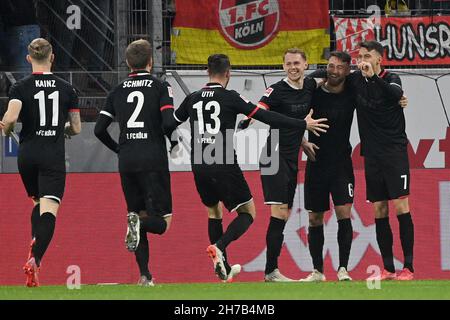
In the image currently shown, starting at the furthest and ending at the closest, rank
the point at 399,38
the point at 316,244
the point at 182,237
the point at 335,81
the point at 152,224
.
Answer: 1. the point at 399,38
2. the point at 182,237
3. the point at 316,244
4. the point at 335,81
5. the point at 152,224

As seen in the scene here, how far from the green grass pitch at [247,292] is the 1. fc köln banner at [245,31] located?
19.2 feet

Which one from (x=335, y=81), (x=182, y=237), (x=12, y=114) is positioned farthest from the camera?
(x=182, y=237)

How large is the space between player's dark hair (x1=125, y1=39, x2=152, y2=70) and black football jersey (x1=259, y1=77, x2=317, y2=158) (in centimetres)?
148

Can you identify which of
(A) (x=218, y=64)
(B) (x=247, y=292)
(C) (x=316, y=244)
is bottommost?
(B) (x=247, y=292)

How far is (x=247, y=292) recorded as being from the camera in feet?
32.9

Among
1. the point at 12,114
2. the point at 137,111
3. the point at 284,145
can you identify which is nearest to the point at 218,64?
the point at 137,111

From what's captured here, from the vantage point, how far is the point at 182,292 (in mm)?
10164

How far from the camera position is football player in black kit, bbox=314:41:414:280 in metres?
12.3

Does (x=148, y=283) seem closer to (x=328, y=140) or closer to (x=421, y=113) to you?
(x=328, y=140)

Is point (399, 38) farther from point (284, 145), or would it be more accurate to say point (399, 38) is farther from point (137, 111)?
point (137, 111)

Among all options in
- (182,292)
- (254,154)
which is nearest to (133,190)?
(182,292)

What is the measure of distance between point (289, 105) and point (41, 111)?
2.40m

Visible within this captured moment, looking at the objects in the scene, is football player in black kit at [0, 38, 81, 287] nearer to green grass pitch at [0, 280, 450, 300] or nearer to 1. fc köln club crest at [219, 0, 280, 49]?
green grass pitch at [0, 280, 450, 300]

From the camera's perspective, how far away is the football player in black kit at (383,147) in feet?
40.4
